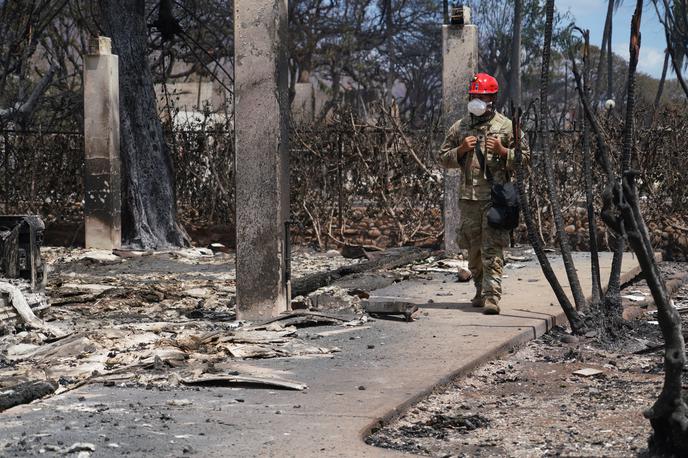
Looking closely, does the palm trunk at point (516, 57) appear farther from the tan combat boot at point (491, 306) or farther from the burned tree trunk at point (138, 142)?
the tan combat boot at point (491, 306)

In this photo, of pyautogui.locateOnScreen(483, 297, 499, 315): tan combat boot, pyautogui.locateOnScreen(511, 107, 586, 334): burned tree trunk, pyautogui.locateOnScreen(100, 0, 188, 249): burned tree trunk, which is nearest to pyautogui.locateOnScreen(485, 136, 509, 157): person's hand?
pyautogui.locateOnScreen(511, 107, 586, 334): burned tree trunk

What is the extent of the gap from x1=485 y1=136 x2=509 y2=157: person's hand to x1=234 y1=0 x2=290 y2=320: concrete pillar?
1.64 metres

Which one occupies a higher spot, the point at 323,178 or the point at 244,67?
the point at 244,67

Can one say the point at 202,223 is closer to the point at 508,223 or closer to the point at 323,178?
the point at 323,178

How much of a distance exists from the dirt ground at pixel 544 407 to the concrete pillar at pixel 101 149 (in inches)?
367

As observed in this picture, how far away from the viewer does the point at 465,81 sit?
14484 mm

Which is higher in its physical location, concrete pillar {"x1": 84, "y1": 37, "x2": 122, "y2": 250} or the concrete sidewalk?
concrete pillar {"x1": 84, "y1": 37, "x2": 122, "y2": 250}

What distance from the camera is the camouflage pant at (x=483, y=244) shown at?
9.28 meters

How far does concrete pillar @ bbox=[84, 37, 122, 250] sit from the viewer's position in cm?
1638

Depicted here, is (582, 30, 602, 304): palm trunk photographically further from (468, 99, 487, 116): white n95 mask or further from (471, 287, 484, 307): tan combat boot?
(471, 287, 484, 307): tan combat boot

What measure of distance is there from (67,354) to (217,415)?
84.3 inches

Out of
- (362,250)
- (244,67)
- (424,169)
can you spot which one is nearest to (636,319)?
(244,67)

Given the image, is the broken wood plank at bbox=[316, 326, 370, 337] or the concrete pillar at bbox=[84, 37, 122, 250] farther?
the concrete pillar at bbox=[84, 37, 122, 250]

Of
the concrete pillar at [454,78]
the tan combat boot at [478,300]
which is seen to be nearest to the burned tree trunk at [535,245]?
the tan combat boot at [478,300]
